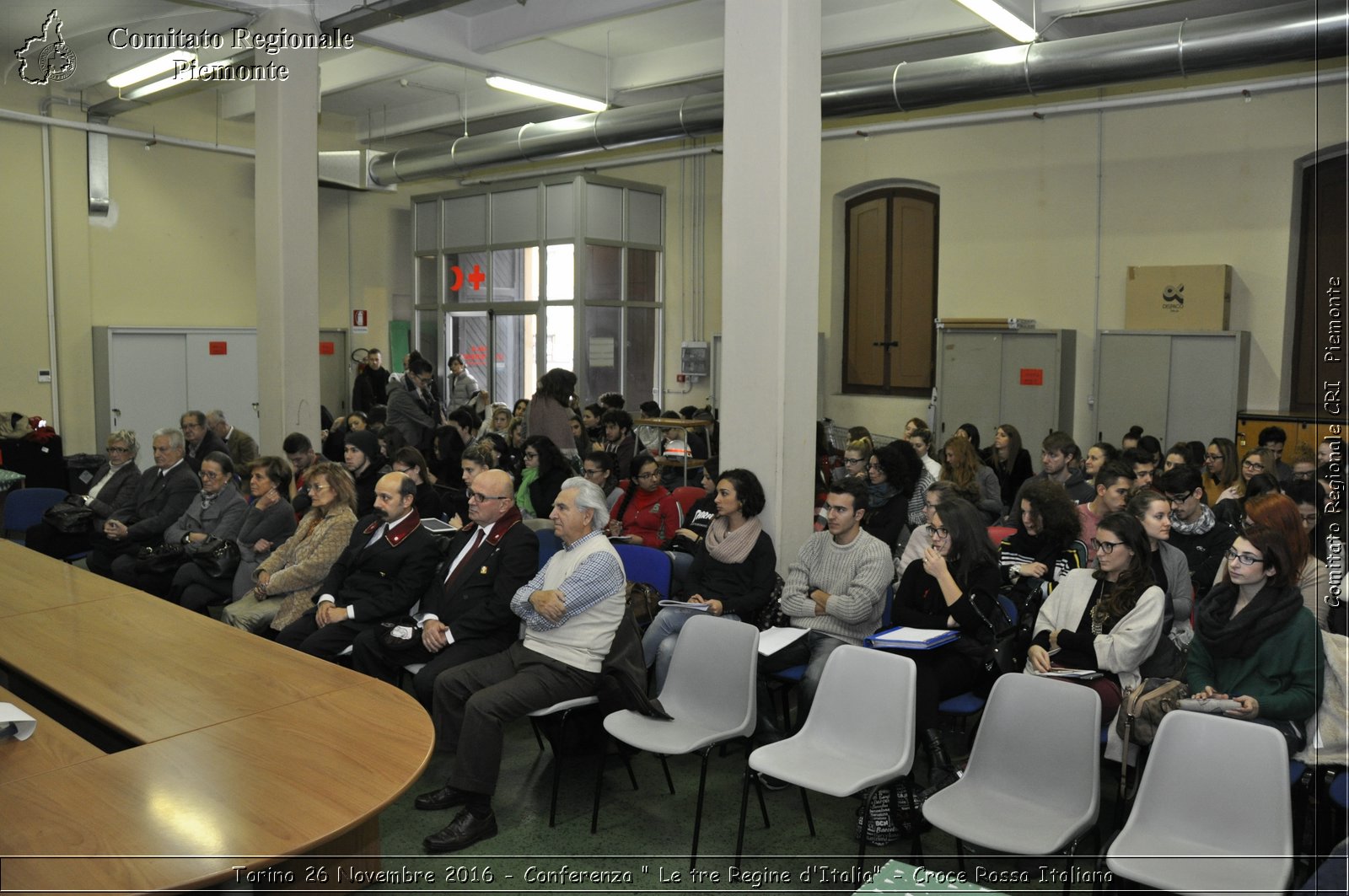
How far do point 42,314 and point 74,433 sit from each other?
4.41 feet

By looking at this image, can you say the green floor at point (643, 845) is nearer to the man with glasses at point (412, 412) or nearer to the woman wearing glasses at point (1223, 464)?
the woman wearing glasses at point (1223, 464)

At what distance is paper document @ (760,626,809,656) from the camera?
4.17m

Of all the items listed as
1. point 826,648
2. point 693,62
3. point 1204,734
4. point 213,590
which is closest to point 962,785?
point 1204,734

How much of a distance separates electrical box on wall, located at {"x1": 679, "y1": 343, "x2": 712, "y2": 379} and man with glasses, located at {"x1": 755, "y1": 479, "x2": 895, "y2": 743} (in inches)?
315

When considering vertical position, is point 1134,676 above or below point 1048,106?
below

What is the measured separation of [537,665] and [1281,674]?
2.63 m

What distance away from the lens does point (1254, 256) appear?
30.0 ft

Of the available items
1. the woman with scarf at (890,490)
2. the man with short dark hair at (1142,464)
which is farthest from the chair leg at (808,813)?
the man with short dark hair at (1142,464)

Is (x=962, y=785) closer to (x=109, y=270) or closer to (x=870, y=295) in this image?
(x=870, y=295)

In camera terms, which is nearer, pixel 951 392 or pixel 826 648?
pixel 826 648

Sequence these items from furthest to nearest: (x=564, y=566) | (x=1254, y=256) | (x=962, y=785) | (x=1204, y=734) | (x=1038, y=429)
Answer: (x=1038, y=429) < (x=1254, y=256) < (x=564, y=566) < (x=962, y=785) < (x=1204, y=734)

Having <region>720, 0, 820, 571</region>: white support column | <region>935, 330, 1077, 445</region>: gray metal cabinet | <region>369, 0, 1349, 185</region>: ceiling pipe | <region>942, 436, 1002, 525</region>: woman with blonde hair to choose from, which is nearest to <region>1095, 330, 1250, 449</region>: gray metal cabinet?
<region>935, 330, 1077, 445</region>: gray metal cabinet

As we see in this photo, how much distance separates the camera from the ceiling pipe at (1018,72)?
6727mm

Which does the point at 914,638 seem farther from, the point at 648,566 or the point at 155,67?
the point at 155,67
